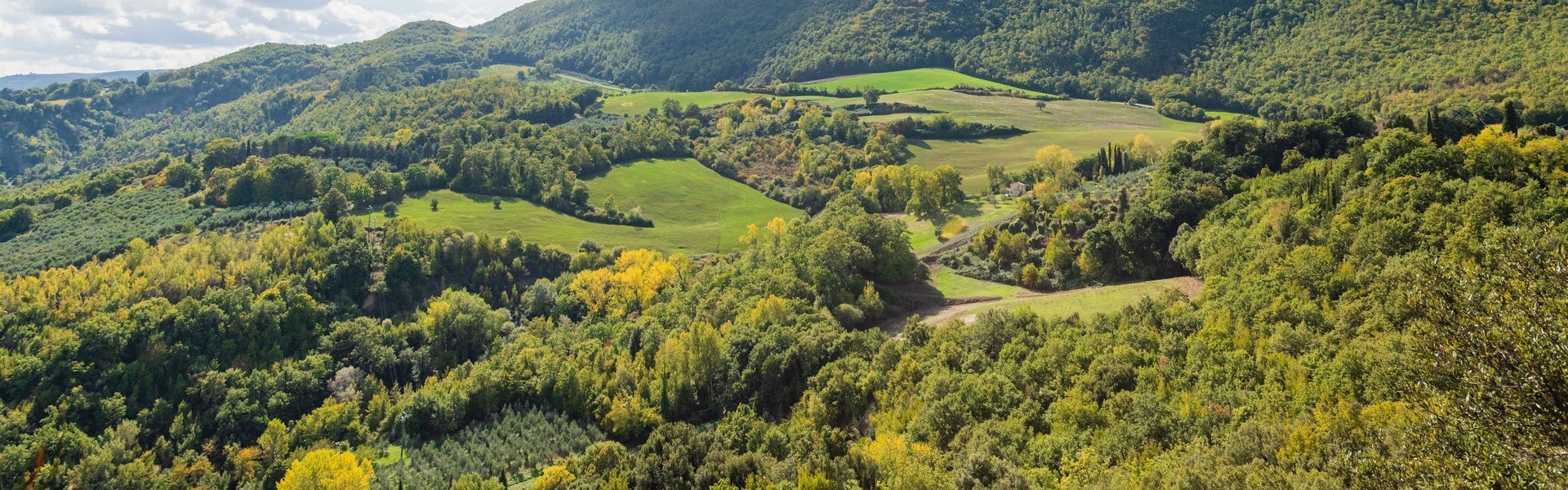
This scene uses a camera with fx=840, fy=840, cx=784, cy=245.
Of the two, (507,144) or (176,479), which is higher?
(507,144)

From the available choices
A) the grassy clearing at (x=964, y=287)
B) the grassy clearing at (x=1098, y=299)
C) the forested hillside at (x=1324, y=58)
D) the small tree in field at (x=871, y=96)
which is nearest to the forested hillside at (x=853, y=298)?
the grassy clearing at (x=1098, y=299)

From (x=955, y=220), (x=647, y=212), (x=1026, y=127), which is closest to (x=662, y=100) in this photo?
(x=647, y=212)

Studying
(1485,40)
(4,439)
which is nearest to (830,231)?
(4,439)

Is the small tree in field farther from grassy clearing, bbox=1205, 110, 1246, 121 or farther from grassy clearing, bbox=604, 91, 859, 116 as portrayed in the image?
grassy clearing, bbox=1205, 110, 1246, 121

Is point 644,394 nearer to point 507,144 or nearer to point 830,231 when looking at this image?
point 830,231

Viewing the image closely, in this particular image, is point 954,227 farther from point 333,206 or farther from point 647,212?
point 333,206

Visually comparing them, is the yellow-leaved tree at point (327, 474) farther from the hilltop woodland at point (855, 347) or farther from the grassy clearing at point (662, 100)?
the grassy clearing at point (662, 100)
